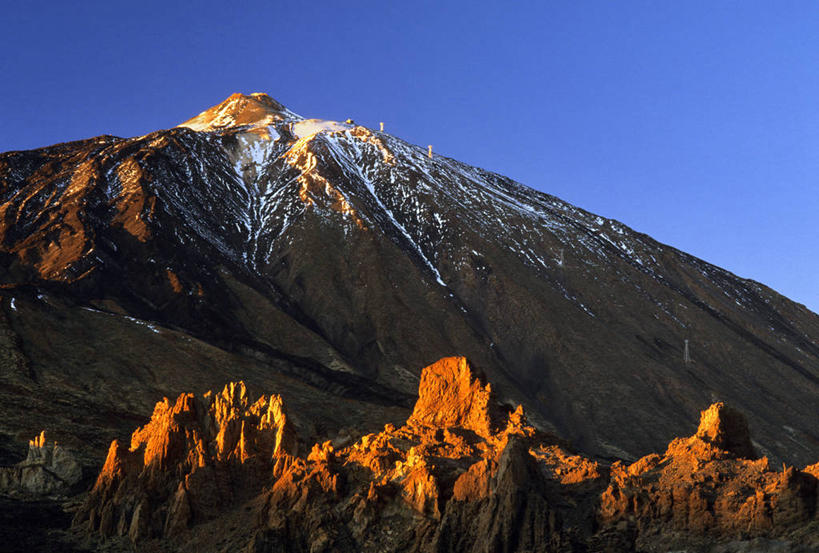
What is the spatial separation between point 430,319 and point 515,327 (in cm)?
2179

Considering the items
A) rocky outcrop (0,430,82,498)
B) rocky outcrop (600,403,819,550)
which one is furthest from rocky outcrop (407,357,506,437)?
rocky outcrop (0,430,82,498)

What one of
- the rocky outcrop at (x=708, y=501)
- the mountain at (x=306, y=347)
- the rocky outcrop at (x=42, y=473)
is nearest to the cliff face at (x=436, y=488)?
the rocky outcrop at (x=708, y=501)

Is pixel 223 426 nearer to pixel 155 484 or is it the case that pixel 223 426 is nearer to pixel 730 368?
pixel 155 484

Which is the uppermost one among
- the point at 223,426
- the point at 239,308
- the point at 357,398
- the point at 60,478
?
the point at 239,308

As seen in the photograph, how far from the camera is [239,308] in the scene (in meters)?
174

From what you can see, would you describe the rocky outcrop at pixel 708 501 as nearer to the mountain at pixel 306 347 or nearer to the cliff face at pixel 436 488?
the cliff face at pixel 436 488

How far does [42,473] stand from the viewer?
2625 inches

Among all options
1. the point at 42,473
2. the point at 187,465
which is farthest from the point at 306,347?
the point at 187,465

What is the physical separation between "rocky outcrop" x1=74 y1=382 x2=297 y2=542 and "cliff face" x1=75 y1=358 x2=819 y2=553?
9 cm

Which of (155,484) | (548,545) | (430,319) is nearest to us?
(548,545)

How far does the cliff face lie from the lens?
36.2 metres

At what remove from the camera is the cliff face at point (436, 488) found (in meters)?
36.2

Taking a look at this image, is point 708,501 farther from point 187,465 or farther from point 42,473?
point 42,473

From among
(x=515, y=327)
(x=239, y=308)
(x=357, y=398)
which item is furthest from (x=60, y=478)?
(x=515, y=327)
